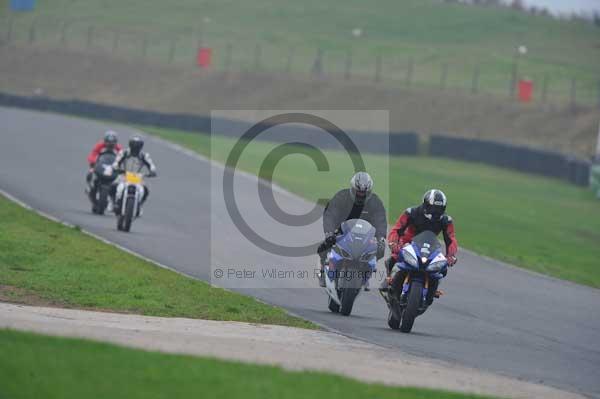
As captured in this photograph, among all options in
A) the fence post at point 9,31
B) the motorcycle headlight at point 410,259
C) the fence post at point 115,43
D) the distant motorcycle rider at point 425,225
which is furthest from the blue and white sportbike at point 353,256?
the fence post at point 9,31

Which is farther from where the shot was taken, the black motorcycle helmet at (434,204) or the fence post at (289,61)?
the fence post at (289,61)

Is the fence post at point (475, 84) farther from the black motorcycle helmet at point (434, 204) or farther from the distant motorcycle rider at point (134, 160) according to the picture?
the black motorcycle helmet at point (434, 204)

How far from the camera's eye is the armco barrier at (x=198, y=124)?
1863 inches

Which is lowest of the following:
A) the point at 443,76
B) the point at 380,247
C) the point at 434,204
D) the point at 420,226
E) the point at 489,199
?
the point at 380,247

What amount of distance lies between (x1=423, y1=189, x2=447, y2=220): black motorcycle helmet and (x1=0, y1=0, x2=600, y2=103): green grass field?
157ft

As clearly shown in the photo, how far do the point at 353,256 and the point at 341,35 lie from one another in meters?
64.4

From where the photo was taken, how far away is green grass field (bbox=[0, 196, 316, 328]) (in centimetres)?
1388

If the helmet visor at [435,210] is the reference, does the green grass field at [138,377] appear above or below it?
below

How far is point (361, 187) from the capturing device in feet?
47.3

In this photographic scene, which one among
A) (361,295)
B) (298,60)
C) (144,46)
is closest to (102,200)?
(361,295)

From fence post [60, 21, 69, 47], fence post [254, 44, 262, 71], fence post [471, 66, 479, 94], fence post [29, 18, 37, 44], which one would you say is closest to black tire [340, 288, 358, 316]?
fence post [471, 66, 479, 94]

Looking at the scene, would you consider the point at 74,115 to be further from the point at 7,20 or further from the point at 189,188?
the point at 7,20

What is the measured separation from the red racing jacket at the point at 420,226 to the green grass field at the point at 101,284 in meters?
1.55

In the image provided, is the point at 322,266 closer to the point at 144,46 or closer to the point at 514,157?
the point at 514,157
